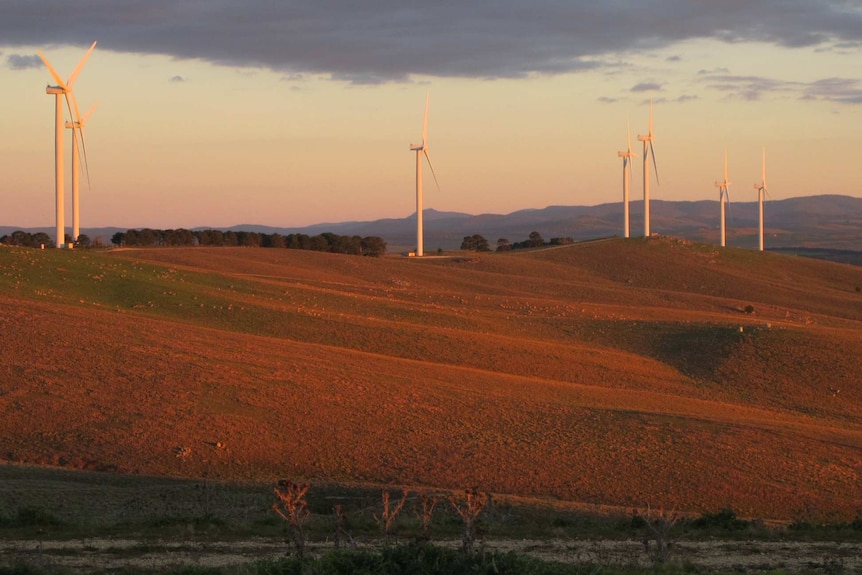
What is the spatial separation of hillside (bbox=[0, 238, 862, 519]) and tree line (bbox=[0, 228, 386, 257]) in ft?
115

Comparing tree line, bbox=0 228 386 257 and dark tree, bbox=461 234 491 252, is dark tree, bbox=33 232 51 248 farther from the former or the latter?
dark tree, bbox=461 234 491 252

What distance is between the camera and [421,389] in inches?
1709

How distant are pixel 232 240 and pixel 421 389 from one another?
283 feet

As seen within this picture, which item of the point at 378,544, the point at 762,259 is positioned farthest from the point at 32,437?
the point at 762,259

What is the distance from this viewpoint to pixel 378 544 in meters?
20.1

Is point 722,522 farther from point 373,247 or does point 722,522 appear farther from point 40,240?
point 373,247

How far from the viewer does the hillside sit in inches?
1303

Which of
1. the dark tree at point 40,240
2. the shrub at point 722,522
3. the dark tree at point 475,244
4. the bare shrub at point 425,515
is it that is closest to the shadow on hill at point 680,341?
the shrub at point 722,522

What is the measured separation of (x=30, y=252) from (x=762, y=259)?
297ft

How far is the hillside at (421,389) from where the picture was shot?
109ft

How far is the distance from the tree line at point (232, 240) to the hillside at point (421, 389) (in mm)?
34936

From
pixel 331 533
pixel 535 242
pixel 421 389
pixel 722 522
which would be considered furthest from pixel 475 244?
pixel 331 533

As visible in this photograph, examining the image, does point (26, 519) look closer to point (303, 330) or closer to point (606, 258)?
point (303, 330)

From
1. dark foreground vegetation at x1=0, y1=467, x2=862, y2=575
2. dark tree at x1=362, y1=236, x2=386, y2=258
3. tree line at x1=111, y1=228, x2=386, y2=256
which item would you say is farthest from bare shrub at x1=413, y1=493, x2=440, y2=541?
dark tree at x1=362, y1=236, x2=386, y2=258
